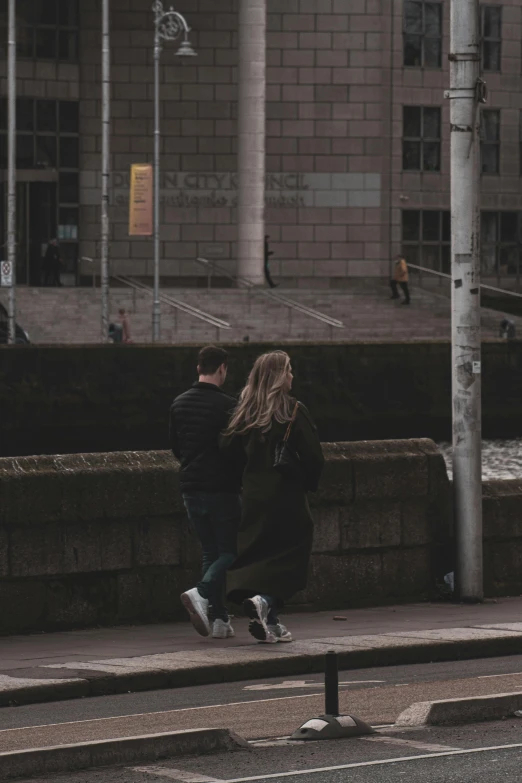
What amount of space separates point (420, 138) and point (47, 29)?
46.1ft

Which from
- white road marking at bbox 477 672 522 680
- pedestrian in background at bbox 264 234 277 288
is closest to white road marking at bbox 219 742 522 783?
white road marking at bbox 477 672 522 680

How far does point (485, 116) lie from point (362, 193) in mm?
6102

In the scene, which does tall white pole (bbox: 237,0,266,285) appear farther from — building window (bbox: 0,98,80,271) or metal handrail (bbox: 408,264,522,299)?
metal handrail (bbox: 408,264,522,299)

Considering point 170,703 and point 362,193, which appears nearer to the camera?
point 170,703

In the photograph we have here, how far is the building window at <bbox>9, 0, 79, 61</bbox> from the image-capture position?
56594mm

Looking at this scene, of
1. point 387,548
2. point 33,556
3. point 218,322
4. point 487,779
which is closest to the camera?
point 487,779

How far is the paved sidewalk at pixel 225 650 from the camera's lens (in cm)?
871

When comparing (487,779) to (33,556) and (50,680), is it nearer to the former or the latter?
(50,680)

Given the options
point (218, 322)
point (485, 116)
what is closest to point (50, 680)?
point (218, 322)

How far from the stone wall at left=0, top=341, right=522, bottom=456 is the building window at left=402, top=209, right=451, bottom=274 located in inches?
791

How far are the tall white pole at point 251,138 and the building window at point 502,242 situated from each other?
10.3m

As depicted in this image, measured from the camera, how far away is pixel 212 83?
5897 centimetres

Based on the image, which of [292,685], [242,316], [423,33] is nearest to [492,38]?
[423,33]

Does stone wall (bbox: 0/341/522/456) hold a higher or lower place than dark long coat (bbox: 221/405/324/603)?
lower
